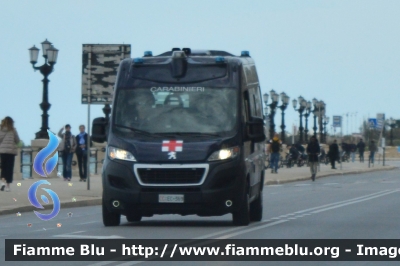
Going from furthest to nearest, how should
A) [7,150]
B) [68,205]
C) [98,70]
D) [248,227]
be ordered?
[98,70], [7,150], [68,205], [248,227]

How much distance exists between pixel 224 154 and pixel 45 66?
21.3 meters

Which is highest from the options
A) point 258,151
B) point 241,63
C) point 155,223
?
point 241,63

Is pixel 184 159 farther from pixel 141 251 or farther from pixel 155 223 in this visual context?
pixel 141 251

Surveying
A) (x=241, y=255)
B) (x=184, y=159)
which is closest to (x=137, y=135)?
(x=184, y=159)

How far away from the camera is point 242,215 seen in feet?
55.8

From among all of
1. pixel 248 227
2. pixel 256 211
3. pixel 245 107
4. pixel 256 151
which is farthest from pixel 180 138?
pixel 256 211

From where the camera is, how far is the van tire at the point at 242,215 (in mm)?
16906

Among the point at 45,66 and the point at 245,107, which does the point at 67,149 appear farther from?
the point at 245,107

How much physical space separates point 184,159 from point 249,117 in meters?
1.86

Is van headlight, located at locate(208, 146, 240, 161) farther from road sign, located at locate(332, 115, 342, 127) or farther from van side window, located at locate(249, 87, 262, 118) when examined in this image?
road sign, located at locate(332, 115, 342, 127)

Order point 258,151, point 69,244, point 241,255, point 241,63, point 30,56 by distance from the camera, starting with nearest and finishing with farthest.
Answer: point 241,255
point 69,244
point 241,63
point 258,151
point 30,56

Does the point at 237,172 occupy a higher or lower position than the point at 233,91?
lower

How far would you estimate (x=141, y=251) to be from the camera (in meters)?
12.9

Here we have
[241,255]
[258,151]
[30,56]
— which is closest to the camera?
[241,255]
